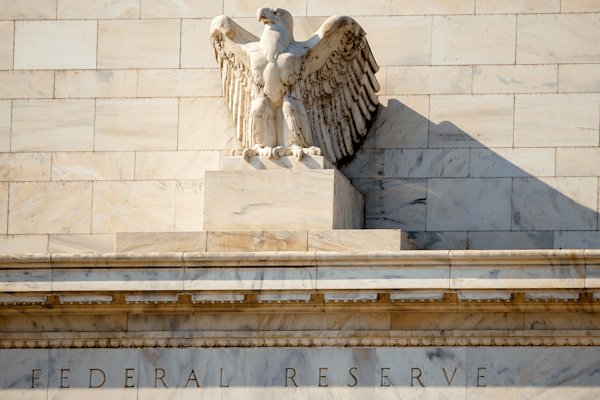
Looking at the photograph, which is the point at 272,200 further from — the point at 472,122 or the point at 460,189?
the point at 472,122

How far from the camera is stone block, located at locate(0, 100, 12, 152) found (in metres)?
14.6

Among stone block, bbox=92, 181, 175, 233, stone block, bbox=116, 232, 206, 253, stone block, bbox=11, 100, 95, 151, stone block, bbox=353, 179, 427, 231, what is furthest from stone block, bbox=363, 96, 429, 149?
stone block, bbox=11, 100, 95, 151

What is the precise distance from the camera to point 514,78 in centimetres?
1396

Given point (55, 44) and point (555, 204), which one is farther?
point (55, 44)

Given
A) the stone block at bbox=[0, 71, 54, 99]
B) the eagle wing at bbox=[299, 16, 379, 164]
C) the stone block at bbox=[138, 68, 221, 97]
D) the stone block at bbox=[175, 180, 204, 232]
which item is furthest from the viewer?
the stone block at bbox=[0, 71, 54, 99]

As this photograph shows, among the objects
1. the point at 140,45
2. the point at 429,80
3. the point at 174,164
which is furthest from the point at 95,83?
the point at 429,80

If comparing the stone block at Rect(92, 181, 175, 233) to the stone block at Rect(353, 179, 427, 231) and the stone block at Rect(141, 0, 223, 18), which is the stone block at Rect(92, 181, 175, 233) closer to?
the stone block at Rect(141, 0, 223, 18)

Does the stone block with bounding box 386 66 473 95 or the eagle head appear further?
the stone block with bounding box 386 66 473 95

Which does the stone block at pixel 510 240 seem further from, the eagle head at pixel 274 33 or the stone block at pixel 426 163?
the eagle head at pixel 274 33

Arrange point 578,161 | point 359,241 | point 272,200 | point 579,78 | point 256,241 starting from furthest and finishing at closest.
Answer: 1. point 579,78
2. point 578,161
3. point 272,200
4. point 256,241
5. point 359,241

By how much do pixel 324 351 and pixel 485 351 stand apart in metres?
1.80

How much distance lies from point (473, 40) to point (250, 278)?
16.7 ft

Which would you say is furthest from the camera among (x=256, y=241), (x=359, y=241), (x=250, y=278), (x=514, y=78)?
(x=514, y=78)

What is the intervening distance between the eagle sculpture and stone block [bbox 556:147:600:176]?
103 inches
